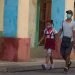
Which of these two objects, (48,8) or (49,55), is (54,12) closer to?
(48,8)

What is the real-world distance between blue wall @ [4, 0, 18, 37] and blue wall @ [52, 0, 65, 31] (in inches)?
102

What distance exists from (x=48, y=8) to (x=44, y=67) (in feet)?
18.4

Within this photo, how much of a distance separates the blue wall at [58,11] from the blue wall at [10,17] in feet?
8.52

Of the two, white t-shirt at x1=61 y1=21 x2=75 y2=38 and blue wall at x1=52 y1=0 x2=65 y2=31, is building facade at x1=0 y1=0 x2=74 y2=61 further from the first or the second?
white t-shirt at x1=61 y1=21 x2=75 y2=38

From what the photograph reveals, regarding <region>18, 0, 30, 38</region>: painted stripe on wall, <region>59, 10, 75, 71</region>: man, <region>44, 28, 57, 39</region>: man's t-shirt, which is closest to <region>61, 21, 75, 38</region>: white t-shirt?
<region>59, 10, 75, 71</region>: man

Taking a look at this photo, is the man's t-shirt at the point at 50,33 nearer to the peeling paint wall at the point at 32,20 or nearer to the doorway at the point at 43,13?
the peeling paint wall at the point at 32,20

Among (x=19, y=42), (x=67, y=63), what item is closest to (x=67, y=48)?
(x=67, y=63)

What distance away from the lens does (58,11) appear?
18828 millimetres

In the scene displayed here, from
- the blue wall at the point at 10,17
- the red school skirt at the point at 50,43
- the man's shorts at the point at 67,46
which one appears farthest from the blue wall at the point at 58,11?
the man's shorts at the point at 67,46

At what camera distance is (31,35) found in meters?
19.3

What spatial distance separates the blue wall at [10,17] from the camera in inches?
664

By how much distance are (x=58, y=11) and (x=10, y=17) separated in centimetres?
269

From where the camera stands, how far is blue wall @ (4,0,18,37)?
16.9 m

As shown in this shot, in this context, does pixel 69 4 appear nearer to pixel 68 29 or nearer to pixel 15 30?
pixel 15 30
